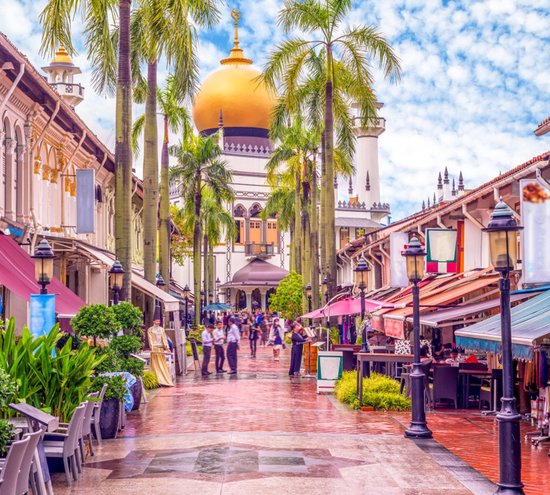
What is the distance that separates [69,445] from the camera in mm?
11781

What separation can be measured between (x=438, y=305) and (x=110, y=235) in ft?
71.5

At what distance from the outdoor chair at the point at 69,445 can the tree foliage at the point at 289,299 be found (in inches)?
1886

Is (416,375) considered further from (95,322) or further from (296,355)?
(296,355)

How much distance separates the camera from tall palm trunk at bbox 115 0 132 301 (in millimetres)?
23094

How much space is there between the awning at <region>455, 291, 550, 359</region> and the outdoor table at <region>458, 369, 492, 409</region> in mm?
3008

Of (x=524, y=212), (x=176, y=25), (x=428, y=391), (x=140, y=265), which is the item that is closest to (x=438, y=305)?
(x=428, y=391)

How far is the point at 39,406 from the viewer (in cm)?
1269

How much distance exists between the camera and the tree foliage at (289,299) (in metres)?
60.3

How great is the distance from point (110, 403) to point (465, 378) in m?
7.91

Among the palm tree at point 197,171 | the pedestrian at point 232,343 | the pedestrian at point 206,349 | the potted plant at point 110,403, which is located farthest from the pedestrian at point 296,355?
the palm tree at point 197,171

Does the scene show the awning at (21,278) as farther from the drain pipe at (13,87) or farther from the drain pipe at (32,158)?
the drain pipe at (13,87)

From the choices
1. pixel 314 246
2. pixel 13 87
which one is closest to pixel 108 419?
pixel 13 87

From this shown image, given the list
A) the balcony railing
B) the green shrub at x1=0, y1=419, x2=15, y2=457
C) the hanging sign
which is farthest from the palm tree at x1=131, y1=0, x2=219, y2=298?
the balcony railing

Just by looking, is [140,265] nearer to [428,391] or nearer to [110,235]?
[110,235]
